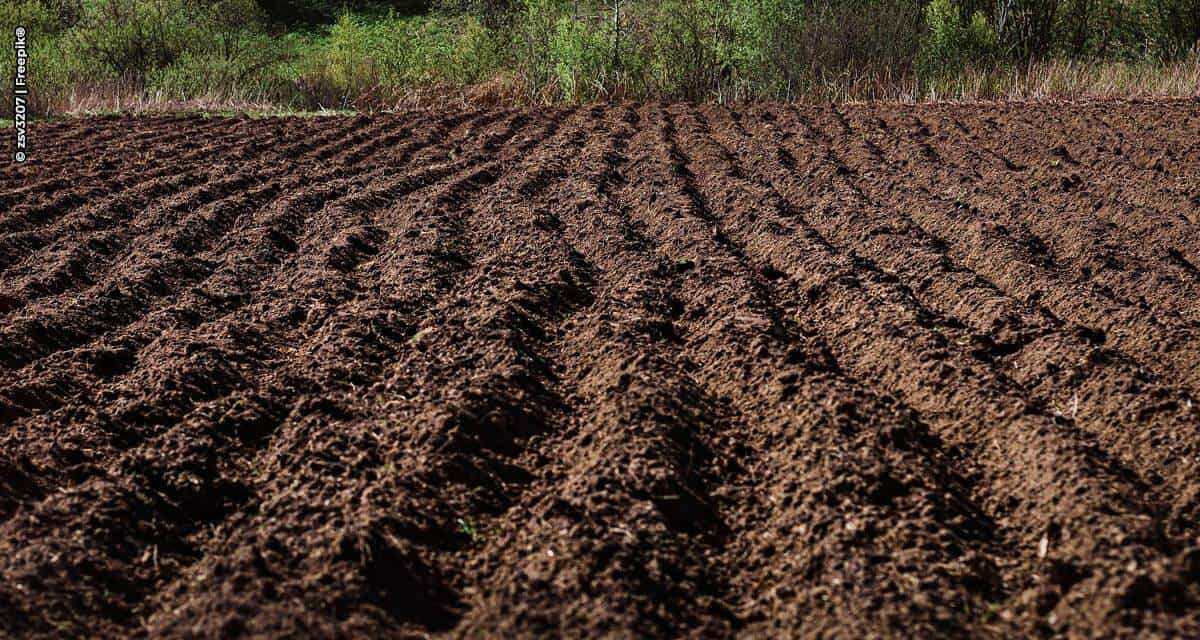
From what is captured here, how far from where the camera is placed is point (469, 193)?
9.05m

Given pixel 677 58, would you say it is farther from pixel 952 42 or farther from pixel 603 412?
pixel 603 412

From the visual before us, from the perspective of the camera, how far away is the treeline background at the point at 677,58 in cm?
1714

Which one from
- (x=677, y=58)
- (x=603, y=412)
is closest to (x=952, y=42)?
(x=677, y=58)

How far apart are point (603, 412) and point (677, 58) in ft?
49.8

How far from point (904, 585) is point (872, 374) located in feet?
6.11

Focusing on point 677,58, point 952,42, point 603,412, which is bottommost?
point 603,412

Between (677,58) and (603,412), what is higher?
(677,58)

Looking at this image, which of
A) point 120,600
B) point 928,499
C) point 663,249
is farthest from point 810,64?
point 120,600

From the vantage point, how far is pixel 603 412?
14.2 ft

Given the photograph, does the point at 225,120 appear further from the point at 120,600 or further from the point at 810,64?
the point at 120,600

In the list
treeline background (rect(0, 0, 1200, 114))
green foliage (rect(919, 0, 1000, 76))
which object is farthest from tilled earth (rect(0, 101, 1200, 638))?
green foliage (rect(919, 0, 1000, 76))

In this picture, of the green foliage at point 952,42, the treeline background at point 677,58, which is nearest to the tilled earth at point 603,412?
the treeline background at point 677,58

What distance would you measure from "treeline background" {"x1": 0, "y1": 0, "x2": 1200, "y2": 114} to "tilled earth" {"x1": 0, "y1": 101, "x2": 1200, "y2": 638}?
9.15 m

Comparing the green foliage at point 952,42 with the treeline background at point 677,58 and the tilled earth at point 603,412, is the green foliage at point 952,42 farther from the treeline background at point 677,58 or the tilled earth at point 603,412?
the tilled earth at point 603,412
